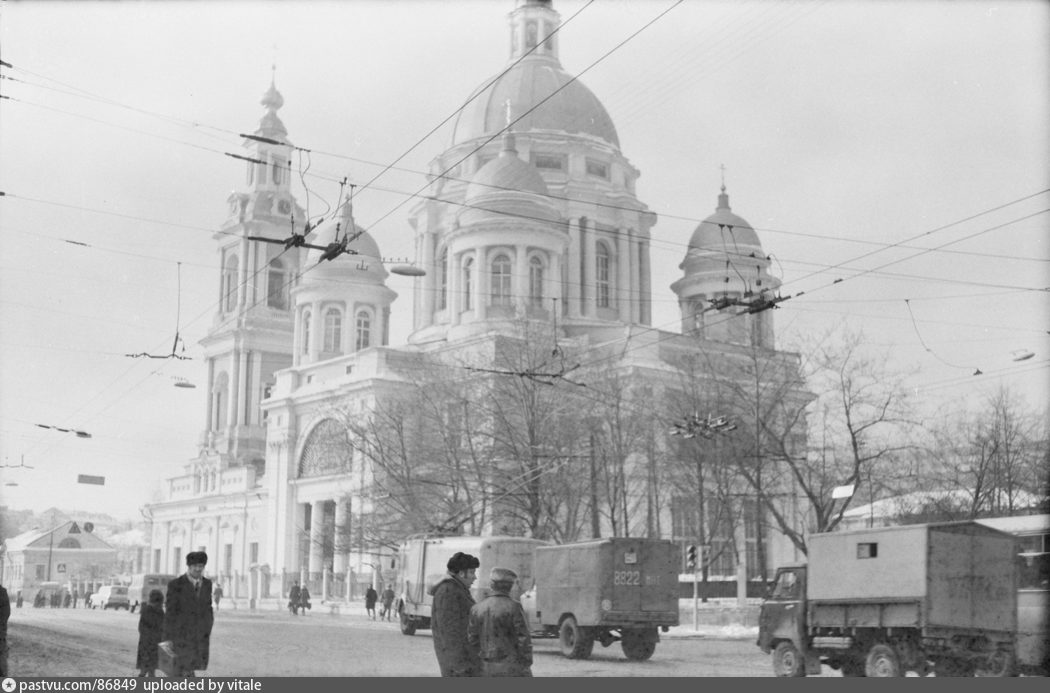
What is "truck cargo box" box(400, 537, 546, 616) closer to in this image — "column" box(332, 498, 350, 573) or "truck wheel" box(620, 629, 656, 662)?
"truck wheel" box(620, 629, 656, 662)

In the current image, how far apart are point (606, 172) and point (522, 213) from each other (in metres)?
11.1

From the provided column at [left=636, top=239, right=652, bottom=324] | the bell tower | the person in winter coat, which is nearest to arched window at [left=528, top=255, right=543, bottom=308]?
column at [left=636, top=239, right=652, bottom=324]

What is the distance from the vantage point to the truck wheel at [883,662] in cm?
1647

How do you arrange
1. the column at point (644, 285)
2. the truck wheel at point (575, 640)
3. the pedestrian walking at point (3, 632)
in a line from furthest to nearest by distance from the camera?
the column at point (644, 285) → the truck wheel at point (575, 640) → the pedestrian walking at point (3, 632)

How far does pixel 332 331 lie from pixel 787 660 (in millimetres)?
52852

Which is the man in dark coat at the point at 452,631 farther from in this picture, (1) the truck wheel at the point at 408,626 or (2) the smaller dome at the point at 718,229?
(2) the smaller dome at the point at 718,229

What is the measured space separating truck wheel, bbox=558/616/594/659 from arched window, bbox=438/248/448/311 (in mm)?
43200

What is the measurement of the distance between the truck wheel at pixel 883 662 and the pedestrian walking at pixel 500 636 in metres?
8.87

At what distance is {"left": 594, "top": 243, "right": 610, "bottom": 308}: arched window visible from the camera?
224 ft

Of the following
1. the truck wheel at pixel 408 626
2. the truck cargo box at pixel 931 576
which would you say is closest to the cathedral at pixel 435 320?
the truck wheel at pixel 408 626

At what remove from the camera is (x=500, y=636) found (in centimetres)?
891

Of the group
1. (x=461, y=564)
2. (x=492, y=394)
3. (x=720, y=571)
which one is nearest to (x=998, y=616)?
(x=461, y=564)

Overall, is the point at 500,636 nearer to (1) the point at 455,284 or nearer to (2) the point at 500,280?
(2) the point at 500,280

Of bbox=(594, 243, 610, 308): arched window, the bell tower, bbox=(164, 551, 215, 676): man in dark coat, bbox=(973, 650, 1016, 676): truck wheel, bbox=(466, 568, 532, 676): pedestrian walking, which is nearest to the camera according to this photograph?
bbox=(466, 568, 532, 676): pedestrian walking
